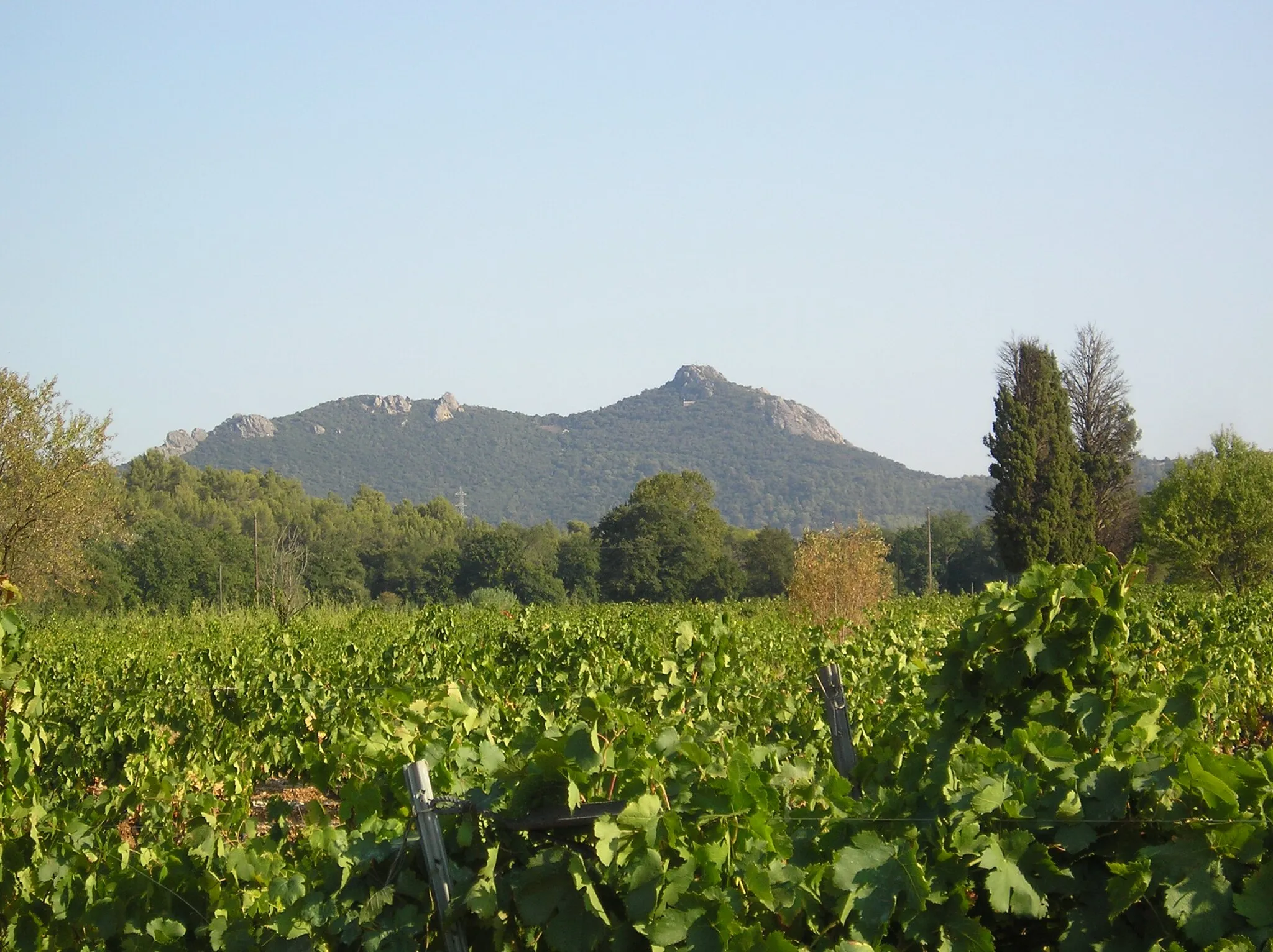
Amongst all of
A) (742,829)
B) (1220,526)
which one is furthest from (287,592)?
(1220,526)

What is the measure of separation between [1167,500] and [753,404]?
151165mm

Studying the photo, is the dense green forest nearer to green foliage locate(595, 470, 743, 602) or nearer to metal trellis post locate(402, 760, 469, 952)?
green foliage locate(595, 470, 743, 602)

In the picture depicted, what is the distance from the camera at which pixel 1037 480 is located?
130 ft

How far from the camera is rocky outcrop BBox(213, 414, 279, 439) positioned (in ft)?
595

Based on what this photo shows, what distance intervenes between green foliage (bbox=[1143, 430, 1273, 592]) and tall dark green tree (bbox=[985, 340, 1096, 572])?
92.0 inches

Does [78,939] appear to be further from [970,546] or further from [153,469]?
[153,469]

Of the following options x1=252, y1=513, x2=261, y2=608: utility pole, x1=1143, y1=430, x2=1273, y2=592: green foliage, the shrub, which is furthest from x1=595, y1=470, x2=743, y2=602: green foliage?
Result: the shrub

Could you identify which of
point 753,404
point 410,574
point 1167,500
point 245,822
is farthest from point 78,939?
point 753,404

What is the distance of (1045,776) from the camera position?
253 cm

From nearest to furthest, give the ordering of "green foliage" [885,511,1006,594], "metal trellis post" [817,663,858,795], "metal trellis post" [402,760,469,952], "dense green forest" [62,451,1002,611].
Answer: "metal trellis post" [402,760,469,952], "metal trellis post" [817,663,858,795], "dense green forest" [62,451,1002,611], "green foliage" [885,511,1006,594]

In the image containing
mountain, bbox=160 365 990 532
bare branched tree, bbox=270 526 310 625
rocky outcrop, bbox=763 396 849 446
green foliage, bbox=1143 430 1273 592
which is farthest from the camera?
rocky outcrop, bbox=763 396 849 446

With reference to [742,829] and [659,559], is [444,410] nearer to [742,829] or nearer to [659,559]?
[659,559]

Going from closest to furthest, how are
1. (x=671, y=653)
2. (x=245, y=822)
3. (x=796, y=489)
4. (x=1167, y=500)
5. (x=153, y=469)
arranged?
(x=245, y=822), (x=671, y=653), (x=1167, y=500), (x=153, y=469), (x=796, y=489)

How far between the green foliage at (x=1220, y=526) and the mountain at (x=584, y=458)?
112m
